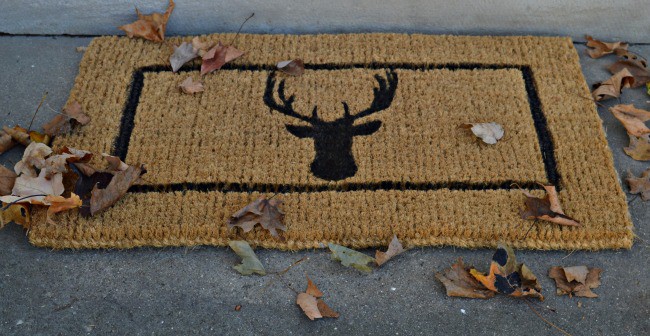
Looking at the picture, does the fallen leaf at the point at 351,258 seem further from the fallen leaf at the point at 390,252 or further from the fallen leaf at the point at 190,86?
the fallen leaf at the point at 190,86

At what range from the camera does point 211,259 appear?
77.6 inches

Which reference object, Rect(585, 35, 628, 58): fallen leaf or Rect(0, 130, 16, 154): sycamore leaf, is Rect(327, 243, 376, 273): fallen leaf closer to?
Rect(0, 130, 16, 154): sycamore leaf

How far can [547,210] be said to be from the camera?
80.7 inches

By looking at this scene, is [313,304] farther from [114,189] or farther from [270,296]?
[114,189]

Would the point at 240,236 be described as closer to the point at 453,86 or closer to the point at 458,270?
the point at 458,270

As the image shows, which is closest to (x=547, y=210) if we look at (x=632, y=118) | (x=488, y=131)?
(x=488, y=131)

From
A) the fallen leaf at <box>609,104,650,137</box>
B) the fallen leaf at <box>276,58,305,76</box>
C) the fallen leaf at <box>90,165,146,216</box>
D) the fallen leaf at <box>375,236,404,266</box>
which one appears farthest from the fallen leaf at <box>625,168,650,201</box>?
the fallen leaf at <box>90,165,146,216</box>

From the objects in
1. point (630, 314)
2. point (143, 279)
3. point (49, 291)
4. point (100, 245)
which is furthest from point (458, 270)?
point (49, 291)

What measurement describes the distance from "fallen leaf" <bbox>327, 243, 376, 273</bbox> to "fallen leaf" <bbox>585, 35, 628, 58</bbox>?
1458 millimetres

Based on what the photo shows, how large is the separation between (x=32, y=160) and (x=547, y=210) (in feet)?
5.82

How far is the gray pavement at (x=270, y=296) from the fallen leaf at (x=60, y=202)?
14 cm

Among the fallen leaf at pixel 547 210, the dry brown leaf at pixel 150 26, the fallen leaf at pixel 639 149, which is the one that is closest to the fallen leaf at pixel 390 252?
the fallen leaf at pixel 547 210

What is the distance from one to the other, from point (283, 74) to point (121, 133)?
0.68 metres

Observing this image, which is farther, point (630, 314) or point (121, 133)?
point (121, 133)
